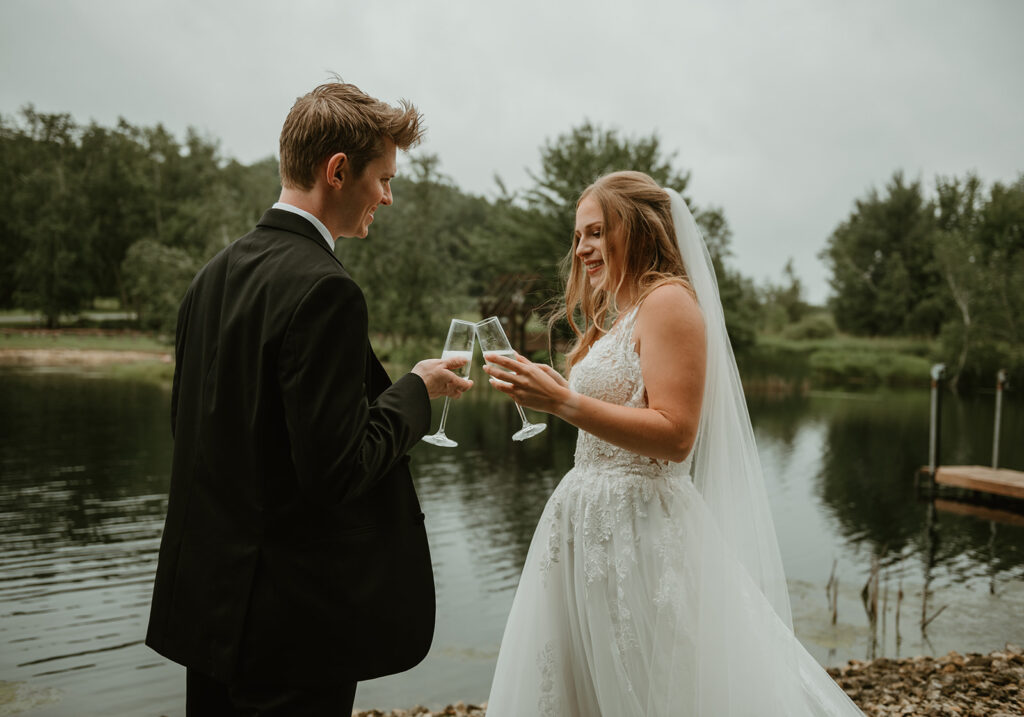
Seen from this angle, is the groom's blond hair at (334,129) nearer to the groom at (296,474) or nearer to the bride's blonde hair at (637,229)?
the groom at (296,474)

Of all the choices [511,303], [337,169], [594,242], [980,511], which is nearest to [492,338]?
[594,242]

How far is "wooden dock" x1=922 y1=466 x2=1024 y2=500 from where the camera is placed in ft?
44.3

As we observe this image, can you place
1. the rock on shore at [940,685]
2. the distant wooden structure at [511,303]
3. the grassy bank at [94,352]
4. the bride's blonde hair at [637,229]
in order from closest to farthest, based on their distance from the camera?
the bride's blonde hair at [637,229]
the rock on shore at [940,685]
the distant wooden structure at [511,303]
the grassy bank at [94,352]

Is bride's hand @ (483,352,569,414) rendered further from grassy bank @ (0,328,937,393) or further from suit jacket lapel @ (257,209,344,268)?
grassy bank @ (0,328,937,393)

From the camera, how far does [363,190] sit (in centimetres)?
191

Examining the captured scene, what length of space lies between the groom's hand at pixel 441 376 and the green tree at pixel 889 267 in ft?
172

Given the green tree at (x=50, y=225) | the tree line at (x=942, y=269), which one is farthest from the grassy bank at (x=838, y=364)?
the green tree at (x=50, y=225)

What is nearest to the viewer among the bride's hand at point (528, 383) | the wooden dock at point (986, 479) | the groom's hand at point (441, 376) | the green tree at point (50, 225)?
the groom's hand at point (441, 376)

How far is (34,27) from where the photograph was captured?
121ft

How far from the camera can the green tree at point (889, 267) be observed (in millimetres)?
49469

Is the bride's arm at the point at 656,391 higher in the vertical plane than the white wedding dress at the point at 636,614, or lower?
higher

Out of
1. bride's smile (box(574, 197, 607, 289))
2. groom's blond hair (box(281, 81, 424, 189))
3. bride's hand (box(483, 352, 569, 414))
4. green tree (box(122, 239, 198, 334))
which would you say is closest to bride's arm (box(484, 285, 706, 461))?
bride's hand (box(483, 352, 569, 414))

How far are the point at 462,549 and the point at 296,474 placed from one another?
945 centimetres

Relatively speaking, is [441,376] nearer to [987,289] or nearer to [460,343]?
[460,343]
